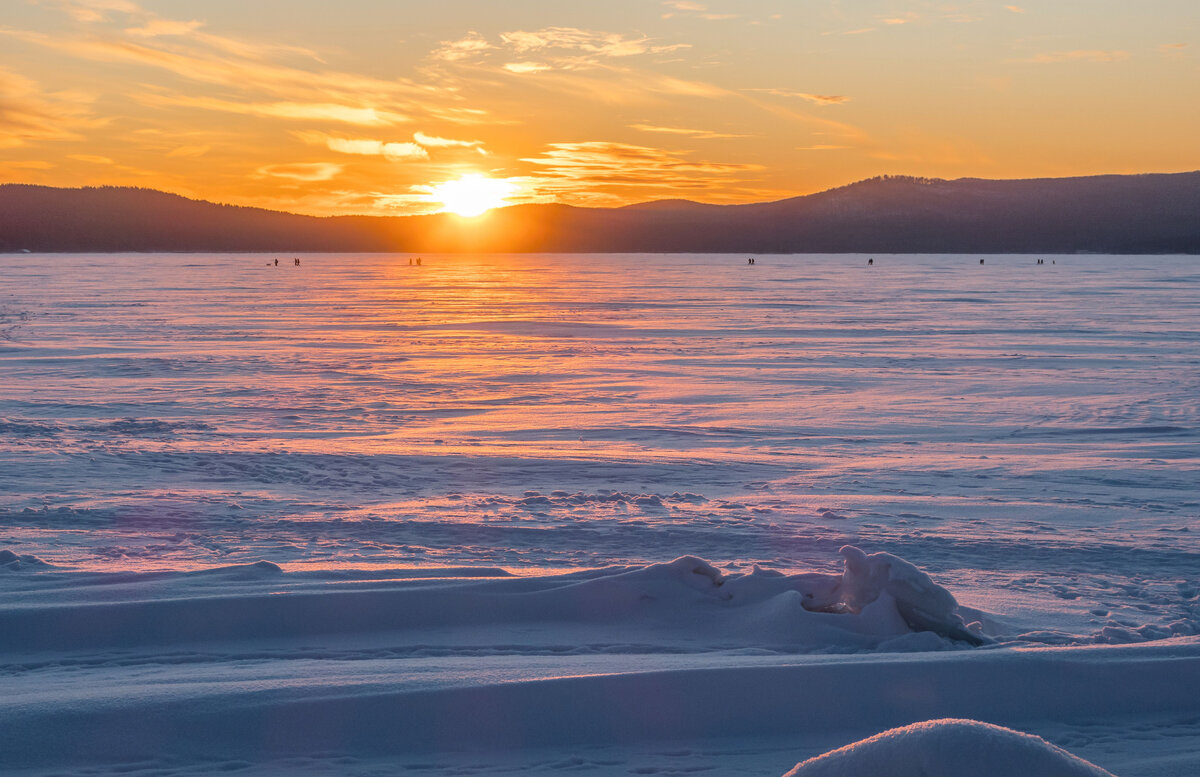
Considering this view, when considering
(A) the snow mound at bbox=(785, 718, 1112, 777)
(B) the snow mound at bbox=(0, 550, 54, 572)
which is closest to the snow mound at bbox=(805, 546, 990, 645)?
(A) the snow mound at bbox=(785, 718, 1112, 777)

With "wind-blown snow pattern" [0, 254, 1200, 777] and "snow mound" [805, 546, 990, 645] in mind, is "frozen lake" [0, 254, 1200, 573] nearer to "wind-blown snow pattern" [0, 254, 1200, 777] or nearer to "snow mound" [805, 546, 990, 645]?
"wind-blown snow pattern" [0, 254, 1200, 777]

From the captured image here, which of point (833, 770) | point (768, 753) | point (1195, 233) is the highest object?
point (1195, 233)

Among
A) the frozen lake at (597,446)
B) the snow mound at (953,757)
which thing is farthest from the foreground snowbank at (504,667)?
the snow mound at (953,757)

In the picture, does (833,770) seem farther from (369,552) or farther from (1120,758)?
(369,552)

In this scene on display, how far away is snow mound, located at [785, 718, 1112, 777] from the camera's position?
1.78m

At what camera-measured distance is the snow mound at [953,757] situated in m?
1.78

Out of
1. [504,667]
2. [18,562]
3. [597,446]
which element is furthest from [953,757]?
[597,446]

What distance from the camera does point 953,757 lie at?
179 cm

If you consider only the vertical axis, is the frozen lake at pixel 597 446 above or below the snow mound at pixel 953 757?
below

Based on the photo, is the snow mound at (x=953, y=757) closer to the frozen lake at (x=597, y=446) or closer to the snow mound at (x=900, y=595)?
the snow mound at (x=900, y=595)

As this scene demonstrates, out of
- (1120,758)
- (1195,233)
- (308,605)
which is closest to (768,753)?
(1120,758)

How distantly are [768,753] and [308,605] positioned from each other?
195cm

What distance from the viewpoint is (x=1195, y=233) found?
149 meters

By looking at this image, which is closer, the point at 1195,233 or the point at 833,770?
the point at 833,770
